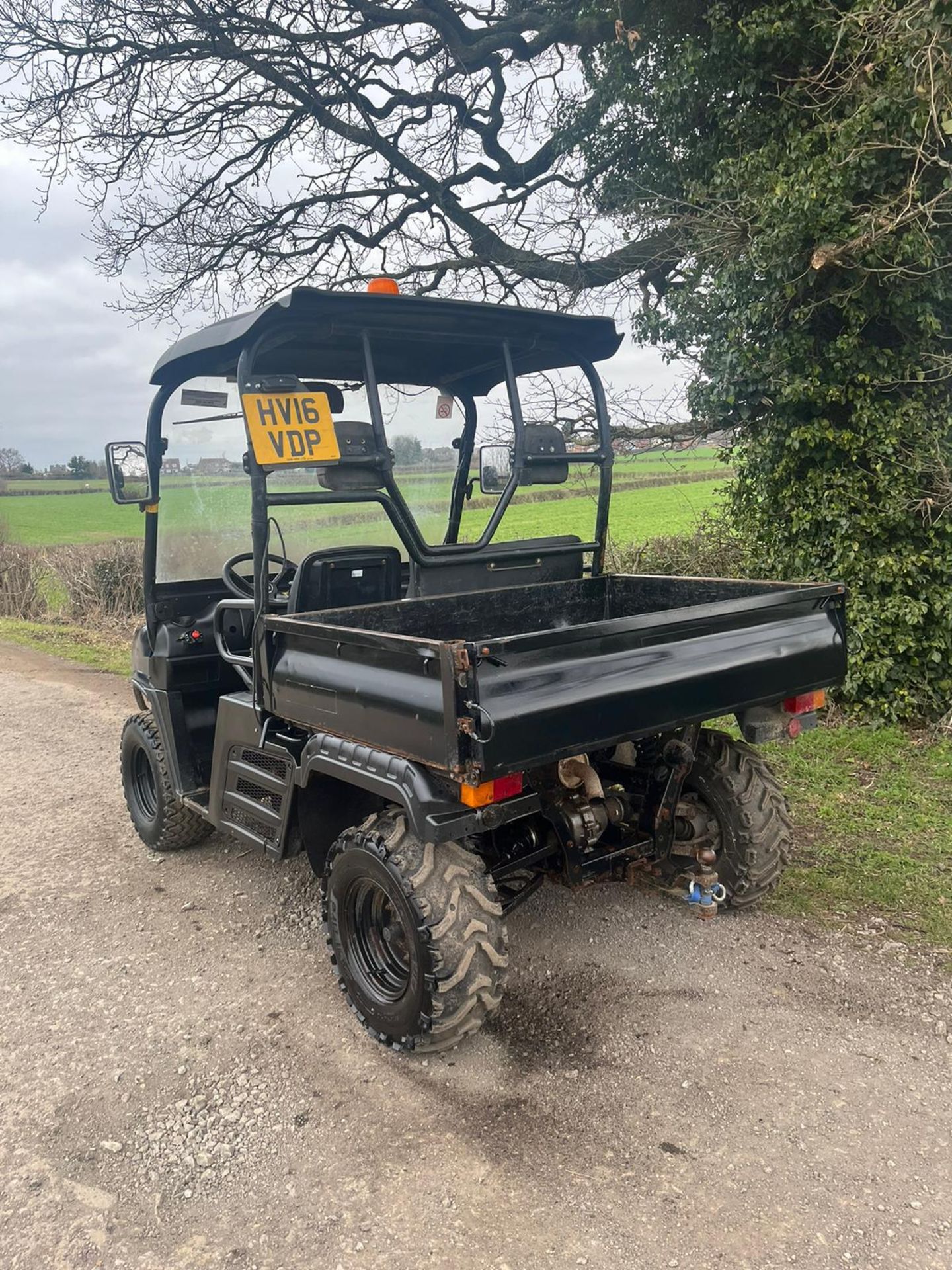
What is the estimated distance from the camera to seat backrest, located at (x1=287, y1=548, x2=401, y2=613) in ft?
11.4

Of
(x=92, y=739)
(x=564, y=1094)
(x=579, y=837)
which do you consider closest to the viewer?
(x=564, y=1094)

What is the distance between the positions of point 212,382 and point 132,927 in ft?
7.92

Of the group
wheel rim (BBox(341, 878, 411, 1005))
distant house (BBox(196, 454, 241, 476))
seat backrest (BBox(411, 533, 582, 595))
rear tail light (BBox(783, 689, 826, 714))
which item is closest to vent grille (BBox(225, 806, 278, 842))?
wheel rim (BBox(341, 878, 411, 1005))

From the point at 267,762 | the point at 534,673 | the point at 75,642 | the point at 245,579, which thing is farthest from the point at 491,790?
the point at 75,642

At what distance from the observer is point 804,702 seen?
3.33 metres

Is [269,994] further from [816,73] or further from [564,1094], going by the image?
[816,73]

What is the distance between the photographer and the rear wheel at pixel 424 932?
2.66 meters

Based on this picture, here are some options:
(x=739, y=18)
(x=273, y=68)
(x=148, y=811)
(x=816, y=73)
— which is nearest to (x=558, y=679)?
(x=148, y=811)

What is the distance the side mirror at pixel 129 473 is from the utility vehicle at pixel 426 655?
1 cm

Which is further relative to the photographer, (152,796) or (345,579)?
(152,796)

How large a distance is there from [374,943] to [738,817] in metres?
1.50

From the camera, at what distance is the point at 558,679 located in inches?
101

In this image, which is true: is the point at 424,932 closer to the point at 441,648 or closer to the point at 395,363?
the point at 441,648

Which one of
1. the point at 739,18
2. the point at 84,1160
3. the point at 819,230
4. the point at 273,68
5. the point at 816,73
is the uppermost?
the point at 273,68
